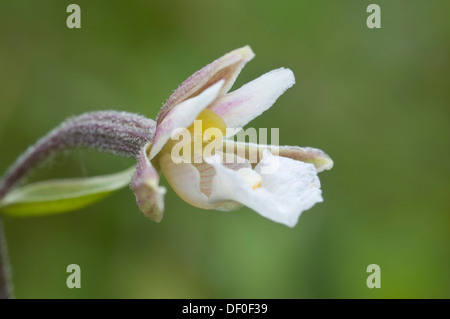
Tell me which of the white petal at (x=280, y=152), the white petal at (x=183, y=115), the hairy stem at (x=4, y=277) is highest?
the white petal at (x=183, y=115)

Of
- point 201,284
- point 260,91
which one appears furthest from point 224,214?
point 260,91

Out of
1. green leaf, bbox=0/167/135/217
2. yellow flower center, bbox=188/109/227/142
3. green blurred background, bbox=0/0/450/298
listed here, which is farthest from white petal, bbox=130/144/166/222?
green blurred background, bbox=0/0/450/298

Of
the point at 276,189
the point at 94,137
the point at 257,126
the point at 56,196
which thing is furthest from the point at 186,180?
the point at 257,126

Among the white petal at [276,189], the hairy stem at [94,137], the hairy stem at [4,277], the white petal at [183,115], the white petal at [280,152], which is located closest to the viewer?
the white petal at [276,189]

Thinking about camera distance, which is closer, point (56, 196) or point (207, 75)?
point (207, 75)

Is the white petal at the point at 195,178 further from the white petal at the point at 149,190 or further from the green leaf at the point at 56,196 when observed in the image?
the green leaf at the point at 56,196

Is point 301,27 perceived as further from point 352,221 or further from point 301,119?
point 352,221

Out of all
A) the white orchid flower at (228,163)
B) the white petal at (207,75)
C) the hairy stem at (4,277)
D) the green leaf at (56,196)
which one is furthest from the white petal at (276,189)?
the hairy stem at (4,277)

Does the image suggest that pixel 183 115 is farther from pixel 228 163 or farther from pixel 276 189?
pixel 276 189
